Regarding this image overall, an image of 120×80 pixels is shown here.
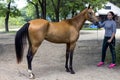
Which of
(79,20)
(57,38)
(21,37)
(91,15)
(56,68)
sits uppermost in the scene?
(91,15)

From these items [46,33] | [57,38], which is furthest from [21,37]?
[57,38]

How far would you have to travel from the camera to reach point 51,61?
11.7m

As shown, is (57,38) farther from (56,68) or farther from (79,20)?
(56,68)

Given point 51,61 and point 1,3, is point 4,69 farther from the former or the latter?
point 1,3

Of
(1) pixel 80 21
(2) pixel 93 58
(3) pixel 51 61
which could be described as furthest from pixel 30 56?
(2) pixel 93 58

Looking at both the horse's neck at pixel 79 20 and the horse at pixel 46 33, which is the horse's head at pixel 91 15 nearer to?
the horse at pixel 46 33

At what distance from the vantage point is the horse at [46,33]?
865 cm

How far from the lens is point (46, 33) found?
8.90m

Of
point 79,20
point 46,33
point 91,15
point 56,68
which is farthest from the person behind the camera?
point 56,68

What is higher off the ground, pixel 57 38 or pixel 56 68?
pixel 57 38

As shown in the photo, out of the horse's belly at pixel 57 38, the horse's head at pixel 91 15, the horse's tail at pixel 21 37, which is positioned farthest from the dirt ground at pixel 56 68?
the horse's head at pixel 91 15

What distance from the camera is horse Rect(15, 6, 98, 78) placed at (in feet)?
28.4

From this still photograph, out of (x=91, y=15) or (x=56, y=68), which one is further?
(x=56, y=68)

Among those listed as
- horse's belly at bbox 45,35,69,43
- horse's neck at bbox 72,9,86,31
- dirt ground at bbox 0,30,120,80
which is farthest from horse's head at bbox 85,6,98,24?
dirt ground at bbox 0,30,120,80
